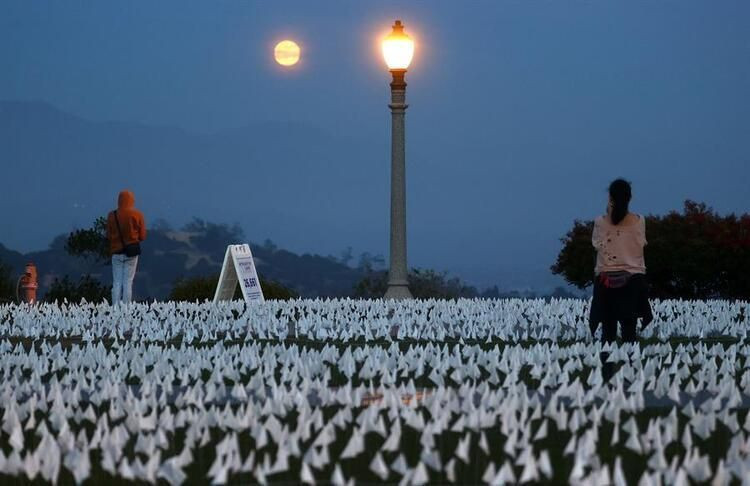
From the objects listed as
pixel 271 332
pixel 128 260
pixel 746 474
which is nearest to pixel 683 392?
pixel 746 474

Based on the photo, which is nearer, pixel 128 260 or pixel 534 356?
pixel 534 356

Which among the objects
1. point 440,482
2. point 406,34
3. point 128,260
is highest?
point 406,34

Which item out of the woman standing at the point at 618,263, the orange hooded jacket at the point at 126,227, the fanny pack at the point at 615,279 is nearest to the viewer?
the woman standing at the point at 618,263

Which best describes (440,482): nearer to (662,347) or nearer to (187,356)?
(187,356)

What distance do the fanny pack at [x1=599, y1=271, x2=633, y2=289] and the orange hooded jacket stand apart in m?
10.9

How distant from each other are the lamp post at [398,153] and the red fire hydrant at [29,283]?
26.3ft

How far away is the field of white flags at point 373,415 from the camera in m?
7.16

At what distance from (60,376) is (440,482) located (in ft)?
21.3

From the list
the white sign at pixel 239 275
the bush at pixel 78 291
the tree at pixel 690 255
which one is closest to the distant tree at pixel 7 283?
the bush at pixel 78 291

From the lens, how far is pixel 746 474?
6785 mm

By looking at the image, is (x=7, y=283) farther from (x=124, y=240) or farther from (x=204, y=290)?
(x=124, y=240)

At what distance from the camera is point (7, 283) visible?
31750 mm

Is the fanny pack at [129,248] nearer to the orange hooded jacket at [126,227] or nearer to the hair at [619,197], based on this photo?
the orange hooded jacket at [126,227]

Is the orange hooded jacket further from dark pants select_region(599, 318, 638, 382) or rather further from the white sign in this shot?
dark pants select_region(599, 318, 638, 382)
